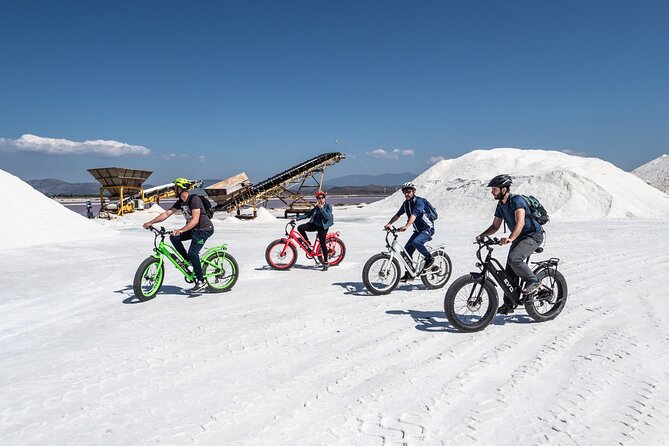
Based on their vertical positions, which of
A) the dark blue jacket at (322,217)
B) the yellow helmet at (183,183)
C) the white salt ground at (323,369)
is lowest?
the white salt ground at (323,369)

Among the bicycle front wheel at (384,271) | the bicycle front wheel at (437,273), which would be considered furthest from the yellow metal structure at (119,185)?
the bicycle front wheel at (437,273)

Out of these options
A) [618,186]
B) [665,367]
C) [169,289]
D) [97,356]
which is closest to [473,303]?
[665,367]

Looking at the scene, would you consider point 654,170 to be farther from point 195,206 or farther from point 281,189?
point 195,206

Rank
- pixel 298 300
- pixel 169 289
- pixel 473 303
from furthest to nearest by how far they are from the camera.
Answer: pixel 169 289 < pixel 298 300 < pixel 473 303

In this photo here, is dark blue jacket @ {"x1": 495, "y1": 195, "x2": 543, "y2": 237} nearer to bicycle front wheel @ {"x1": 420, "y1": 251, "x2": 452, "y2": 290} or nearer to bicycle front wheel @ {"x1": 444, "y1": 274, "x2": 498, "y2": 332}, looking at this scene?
bicycle front wheel @ {"x1": 444, "y1": 274, "x2": 498, "y2": 332}

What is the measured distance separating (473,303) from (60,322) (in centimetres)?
559

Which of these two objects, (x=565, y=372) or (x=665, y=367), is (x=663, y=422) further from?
(x=665, y=367)

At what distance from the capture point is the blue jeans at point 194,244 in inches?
265

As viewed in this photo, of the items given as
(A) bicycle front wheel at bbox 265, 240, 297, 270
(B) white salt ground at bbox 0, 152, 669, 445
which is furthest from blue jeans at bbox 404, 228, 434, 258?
(A) bicycle front wheel at bbox 265, 240, 297, 270

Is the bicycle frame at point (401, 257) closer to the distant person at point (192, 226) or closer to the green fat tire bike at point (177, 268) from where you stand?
the green fat tire bike at point (177, 268)

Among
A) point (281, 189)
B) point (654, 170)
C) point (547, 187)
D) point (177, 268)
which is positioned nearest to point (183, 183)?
point (177, 268)

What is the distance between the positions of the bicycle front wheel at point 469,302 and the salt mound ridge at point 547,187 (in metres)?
24.4

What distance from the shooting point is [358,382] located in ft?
12.2

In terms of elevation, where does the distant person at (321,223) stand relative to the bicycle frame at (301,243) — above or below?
above
